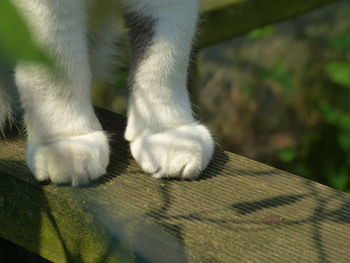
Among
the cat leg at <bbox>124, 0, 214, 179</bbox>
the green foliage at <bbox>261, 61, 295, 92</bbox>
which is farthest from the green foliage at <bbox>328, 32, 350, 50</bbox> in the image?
the cat leg at <bbox>124, 0, 214, 179</bbox>

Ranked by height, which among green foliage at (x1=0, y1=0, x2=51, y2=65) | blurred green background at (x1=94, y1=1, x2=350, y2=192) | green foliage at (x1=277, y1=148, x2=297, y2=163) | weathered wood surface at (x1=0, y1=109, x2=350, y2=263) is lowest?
green foliage at (x1=277, y1=148, x2=297, y2=163)

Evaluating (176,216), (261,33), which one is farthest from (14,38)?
(261,33)

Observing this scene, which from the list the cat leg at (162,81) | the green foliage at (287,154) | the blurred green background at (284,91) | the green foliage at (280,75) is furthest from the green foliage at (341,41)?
the cat leg at (162,81)

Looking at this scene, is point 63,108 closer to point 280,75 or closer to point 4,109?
point 4,109

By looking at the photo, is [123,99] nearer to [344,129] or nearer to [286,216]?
[344,129]

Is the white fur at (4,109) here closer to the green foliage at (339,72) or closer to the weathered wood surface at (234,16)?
the weathered wood surface at (234,16)

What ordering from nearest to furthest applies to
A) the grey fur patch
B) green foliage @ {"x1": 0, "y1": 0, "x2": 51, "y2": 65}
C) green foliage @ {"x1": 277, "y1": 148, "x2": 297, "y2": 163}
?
green foliage @ {"x1": 0, "y1": 0, "x2": 51, "y2": 65}
the grey fur patch
green foliage @ {"x1": 277, "y1": 148, "x2": 297, "y2": 163}

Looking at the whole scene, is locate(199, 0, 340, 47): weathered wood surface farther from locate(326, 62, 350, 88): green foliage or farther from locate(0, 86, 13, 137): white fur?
locate(0, 86, 13, 137): white fur
